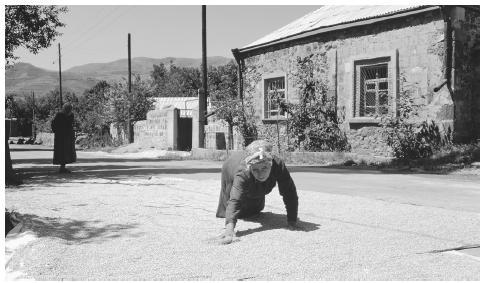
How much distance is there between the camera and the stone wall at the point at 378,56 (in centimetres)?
1360

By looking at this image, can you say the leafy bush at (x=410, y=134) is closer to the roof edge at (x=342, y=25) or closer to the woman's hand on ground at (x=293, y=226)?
the roof edge at (x=342, y=25)

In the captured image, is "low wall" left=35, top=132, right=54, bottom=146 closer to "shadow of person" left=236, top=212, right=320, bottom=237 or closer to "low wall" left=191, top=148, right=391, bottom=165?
"low wall" left=191, top=148, right=391, bottom=165

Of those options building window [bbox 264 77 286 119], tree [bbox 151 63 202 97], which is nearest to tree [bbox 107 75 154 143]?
building window [bbox 264 77 286 119]

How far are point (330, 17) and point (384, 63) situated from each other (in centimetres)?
399

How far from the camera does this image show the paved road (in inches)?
151

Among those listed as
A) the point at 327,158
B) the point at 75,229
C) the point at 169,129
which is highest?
the point at 169,129

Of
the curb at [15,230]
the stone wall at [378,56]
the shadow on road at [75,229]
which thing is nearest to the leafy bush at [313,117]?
the stone wall at [378,56]

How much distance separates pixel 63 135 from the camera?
1178cm

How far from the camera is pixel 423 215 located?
19.6 feet

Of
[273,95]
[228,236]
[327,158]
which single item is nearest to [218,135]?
[273,95]

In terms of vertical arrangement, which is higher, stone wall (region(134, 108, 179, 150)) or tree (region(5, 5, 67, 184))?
tree (region(5, 5, 67, 184))

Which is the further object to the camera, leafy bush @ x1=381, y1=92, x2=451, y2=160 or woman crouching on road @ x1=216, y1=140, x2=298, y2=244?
leafy bush @ x1=381, y1=92, x2=451, y2=160

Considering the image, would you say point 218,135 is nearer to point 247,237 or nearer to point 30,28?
point 30,28

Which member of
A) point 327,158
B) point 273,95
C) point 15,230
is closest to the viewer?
point 15,230
